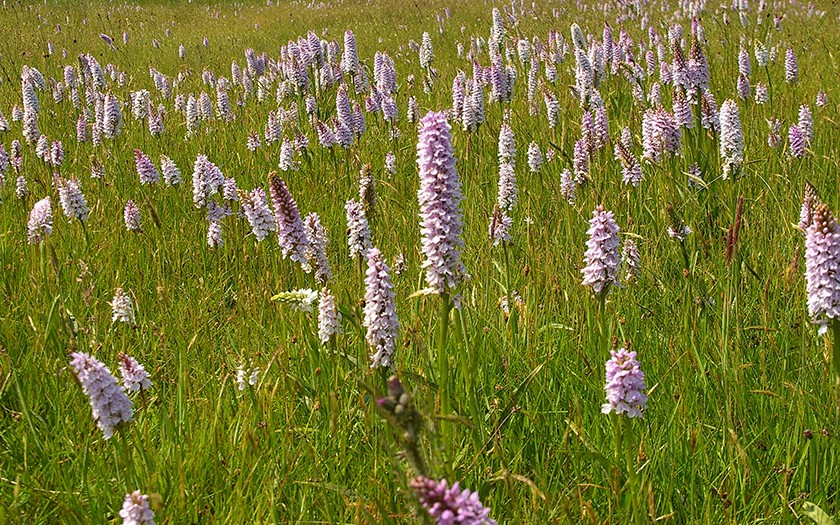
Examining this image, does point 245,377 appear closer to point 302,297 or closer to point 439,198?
point 302,297

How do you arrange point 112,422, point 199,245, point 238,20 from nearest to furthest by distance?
1. point 112,422
2. point 199,245
3. point 238,20

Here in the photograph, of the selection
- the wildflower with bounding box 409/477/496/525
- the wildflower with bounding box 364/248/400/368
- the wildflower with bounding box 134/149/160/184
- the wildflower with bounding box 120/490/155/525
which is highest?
the wildflower with bounding box 134/149/160/184

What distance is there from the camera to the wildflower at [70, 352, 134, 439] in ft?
6.20

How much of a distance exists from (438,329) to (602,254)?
2.88 ft

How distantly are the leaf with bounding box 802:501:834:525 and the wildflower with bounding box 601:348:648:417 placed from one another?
1.73ft

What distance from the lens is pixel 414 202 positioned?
526 centimetres

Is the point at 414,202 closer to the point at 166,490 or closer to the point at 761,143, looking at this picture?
the point at 761,143

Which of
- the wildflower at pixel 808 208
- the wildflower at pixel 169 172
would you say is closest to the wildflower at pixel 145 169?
the wildflower at pixel 169 172

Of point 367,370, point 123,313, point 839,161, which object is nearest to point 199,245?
point 123,313

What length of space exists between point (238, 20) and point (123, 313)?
2014 centimetres

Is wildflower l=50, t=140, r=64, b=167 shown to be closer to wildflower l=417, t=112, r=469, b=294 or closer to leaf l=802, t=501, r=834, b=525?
wildflower l=417, t=112, r=469, b=294

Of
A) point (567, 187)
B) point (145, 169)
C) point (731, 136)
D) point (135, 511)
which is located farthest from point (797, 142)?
point (135, 511)

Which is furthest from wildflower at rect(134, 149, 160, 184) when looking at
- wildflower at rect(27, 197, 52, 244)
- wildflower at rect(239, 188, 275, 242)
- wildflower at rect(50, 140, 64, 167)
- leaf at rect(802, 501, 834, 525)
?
leaf at rect(802, 501, 834, 525)

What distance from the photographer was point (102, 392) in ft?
6.38
